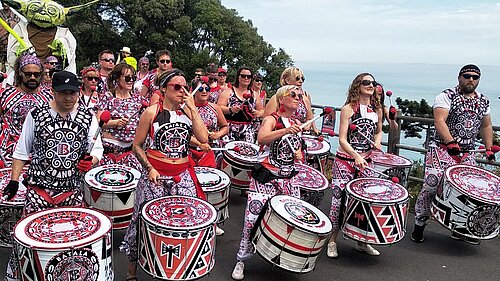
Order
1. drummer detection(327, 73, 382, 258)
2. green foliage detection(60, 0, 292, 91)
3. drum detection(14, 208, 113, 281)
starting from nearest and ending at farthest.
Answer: drum detection(14, 208, 113, 281)
drummer detection(327, 73, 382, 258)
green foliage detection(60, 0, 292, 91)

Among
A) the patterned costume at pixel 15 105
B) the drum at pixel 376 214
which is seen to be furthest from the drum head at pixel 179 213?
the patterned costume at pixel 15 105

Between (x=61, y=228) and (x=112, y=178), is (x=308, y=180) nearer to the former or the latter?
(x=112, y=178)

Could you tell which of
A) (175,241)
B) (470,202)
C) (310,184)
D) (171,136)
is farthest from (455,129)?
(175,241)

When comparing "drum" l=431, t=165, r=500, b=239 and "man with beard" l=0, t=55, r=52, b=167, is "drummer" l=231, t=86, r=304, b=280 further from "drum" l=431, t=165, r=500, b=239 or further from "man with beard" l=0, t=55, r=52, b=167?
"man with beard" l=0, t=55, r=52, b=167

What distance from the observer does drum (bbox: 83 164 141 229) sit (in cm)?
420

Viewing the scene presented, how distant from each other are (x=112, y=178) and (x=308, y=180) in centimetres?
194

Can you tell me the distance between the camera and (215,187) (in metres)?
4.59

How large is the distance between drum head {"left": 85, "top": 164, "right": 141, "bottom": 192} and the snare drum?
2.01 feet

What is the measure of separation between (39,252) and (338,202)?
2.71m

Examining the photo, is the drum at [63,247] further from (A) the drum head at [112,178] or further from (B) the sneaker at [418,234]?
(B) the sneaker at [418,234]

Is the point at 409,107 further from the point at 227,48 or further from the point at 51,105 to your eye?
the point at 227,48

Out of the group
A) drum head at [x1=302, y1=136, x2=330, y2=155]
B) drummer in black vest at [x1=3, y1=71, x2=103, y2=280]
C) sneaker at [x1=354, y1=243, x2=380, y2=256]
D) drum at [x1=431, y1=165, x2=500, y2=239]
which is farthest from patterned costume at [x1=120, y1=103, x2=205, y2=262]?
drum head at [x1=302, y1=136, x2=330, y2=155]

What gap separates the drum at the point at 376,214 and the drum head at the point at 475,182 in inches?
22.6

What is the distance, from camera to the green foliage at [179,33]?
23516mm
